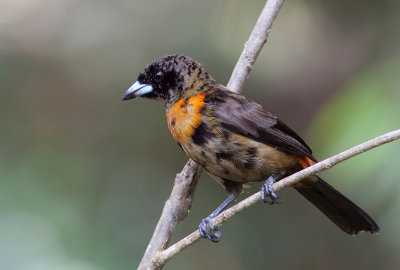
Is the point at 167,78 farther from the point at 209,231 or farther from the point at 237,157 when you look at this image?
the point at 209,231

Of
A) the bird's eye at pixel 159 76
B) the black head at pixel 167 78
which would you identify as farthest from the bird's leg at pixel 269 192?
the bird's eye at pixel 159 76

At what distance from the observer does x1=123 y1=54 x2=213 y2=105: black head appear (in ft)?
11.5

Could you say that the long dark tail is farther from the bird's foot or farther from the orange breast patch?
the orange breast patch

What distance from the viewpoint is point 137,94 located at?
11.7 ft

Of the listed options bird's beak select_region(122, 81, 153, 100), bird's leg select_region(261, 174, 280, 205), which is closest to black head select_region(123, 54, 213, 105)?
bird's beak select_region(122, 81, 153, 100)

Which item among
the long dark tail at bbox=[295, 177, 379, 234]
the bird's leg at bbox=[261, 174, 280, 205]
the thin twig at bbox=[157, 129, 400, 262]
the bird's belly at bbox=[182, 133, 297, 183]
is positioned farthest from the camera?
the long dark tail at bbox=[295, 177, 379, 234]

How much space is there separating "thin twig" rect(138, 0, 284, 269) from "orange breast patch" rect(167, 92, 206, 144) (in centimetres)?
23

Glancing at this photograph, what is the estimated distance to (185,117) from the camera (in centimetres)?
328

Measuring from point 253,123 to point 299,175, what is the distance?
807mm

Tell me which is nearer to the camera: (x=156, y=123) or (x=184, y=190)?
(x=184, y=190)

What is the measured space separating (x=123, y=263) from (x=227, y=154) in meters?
1.07

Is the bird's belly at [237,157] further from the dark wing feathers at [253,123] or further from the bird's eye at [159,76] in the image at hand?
the bird's eye at [159,76]

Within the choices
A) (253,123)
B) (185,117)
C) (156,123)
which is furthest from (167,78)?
(156,123)

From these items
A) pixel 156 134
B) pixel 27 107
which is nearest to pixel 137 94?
pixel 156 134
